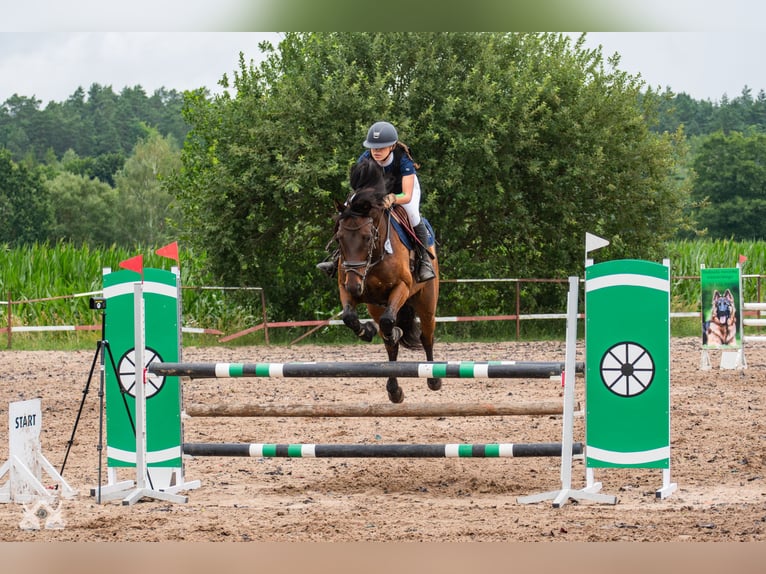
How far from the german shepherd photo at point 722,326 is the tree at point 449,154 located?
480 centimetres

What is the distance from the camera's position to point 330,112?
14.5 m

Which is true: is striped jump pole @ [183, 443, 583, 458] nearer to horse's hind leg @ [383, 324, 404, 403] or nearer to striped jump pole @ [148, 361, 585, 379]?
striped jump pole @ [148, 361, 585, 379]

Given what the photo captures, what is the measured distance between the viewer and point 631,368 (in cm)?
469

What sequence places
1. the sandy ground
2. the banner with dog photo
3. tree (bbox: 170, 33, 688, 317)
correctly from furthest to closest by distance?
tree (bbox: 170, 33, 688, 317), the banner with dog photo, the sandy ground

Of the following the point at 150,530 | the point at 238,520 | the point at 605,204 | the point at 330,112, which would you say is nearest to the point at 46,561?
the point at 150,530

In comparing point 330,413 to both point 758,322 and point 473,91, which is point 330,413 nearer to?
point 758,322

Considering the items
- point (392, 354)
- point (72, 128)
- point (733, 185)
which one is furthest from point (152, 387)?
point (72, 128)

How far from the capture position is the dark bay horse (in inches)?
207

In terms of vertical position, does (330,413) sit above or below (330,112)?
below

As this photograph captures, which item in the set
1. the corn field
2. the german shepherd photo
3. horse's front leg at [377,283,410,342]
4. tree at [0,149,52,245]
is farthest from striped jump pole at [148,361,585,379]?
tree at [0,149,52,245]

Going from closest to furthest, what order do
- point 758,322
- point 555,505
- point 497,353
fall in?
point 555,505 < point 758,322 < point 497,353

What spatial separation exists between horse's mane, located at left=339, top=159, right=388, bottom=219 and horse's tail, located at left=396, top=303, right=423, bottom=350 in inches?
38.5

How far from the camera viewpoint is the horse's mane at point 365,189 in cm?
530

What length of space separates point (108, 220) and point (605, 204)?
35798 millimetres
